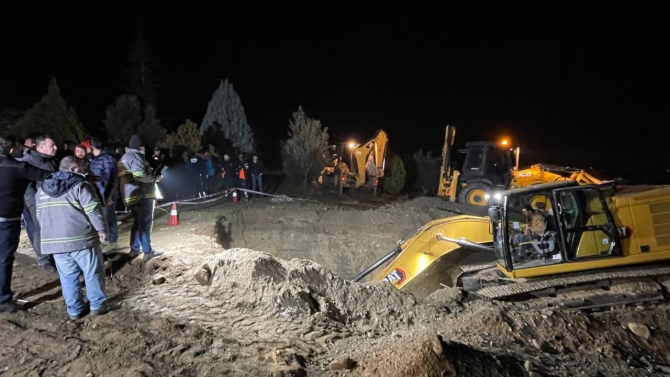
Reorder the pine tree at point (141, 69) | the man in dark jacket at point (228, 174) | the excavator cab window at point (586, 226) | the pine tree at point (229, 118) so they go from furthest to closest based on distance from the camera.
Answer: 1. the pine tree at point (141, 69)
2. the pine tree at point (229, 118)
3. the man in dark jacket at point (228, 174)
4. the excavator cab window at point (586, 226)

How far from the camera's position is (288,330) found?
15.7 feet

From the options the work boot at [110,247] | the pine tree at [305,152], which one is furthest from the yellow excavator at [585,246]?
the pine tree at [305,152]

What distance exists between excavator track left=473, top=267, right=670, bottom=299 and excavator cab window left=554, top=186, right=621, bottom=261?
0.27 metres

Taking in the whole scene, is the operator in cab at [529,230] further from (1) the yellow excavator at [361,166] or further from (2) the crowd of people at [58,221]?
(1) the yellow excavator at [361,166]

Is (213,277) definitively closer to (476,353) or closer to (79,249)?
(79,249)

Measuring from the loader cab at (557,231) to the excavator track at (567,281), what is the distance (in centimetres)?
17

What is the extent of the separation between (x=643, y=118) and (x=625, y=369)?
54310mm

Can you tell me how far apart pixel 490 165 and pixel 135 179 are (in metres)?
11.4

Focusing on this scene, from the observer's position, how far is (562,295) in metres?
6.53

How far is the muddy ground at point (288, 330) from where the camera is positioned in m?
3.92

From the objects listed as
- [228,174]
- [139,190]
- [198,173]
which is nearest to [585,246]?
[139,190]

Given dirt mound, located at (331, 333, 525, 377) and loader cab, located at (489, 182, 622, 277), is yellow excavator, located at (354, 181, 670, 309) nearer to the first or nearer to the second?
loader cab, located at (489, 182, 622, 277)

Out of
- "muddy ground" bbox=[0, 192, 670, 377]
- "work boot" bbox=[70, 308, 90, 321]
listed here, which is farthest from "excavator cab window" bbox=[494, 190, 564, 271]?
"work boot" bbox=[70, 308, 90, 321]

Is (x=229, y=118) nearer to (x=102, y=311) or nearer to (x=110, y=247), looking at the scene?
(x=110, y=247)
